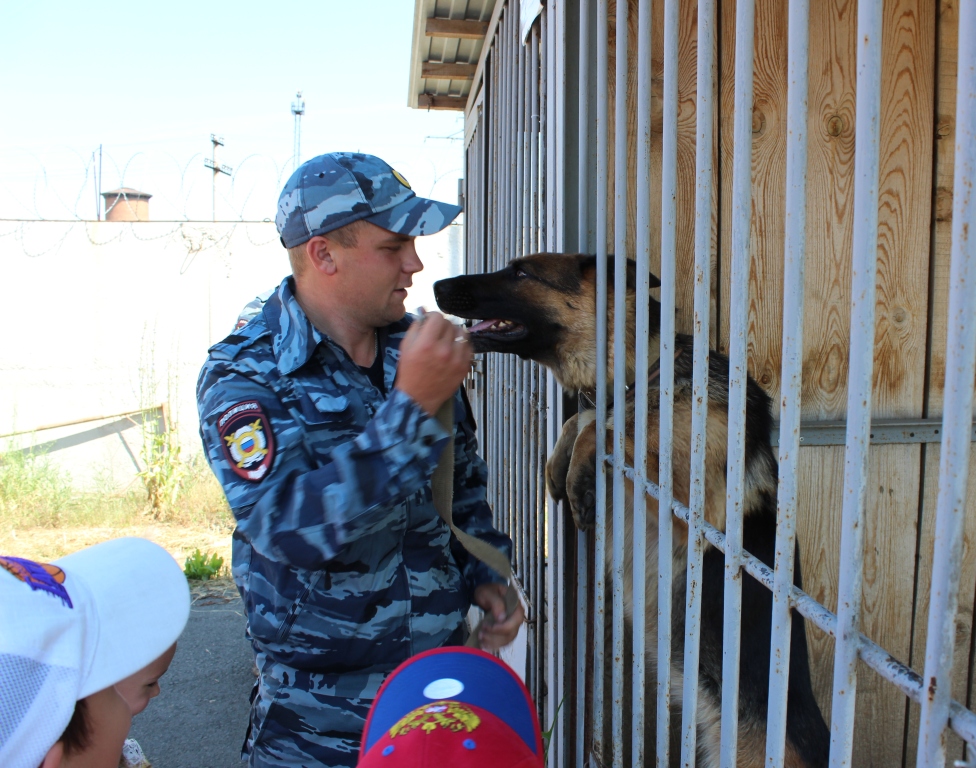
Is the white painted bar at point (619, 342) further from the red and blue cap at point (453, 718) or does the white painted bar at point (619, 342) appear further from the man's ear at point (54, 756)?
the man's ear at point (54, 756)

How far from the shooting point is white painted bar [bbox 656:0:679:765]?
148 cm

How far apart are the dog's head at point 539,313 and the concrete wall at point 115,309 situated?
742 centimetres

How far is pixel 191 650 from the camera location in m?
4.95

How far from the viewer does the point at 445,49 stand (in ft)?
17.2

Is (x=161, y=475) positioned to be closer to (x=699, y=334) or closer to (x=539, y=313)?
(x=539, y=313)

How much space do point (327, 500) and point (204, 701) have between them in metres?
A: 3.59

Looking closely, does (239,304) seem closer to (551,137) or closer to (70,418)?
(70,418)

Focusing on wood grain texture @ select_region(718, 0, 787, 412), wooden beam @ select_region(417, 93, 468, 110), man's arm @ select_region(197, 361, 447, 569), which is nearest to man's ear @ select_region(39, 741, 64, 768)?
man's arm @ select_region(197, 361, 447, 569)

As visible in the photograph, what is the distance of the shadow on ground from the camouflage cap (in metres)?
3.10

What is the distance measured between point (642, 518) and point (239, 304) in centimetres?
908

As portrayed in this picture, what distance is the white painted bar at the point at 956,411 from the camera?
2.48 ft

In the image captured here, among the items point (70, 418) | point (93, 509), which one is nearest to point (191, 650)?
point (93, 509)

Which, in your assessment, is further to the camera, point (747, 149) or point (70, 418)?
point (70, 418)

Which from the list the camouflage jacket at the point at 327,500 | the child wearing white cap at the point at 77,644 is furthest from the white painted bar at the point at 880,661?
the child wearing white cap at the point at 77,644
